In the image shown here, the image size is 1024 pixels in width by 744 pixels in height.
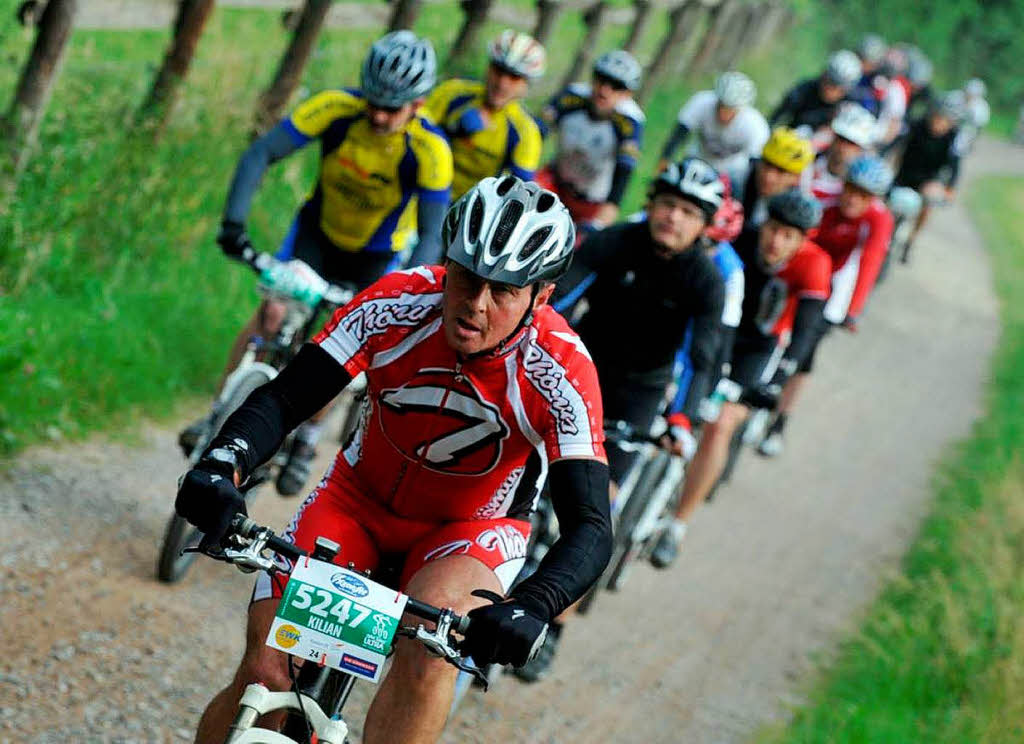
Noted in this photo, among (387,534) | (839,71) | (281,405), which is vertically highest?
(839,71)

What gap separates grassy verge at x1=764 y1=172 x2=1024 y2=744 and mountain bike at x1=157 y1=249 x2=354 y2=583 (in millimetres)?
2966

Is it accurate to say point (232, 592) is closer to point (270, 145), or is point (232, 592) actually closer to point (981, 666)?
point (270, 145)

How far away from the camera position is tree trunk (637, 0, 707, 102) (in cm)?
2020

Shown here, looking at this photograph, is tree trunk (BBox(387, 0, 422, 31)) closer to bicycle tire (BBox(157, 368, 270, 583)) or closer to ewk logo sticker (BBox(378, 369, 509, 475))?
bicycle tire (BBox(157, 368, 270, 583))

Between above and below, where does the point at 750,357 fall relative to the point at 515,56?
below

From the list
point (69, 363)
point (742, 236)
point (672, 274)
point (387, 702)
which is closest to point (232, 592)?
point (69, 363)

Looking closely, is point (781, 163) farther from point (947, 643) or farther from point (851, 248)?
point (947, 643)

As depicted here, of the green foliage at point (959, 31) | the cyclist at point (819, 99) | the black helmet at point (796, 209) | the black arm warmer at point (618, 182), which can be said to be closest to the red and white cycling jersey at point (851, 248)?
the black arm warmer at point (618, 182)

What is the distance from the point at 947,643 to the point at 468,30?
24.5 ft

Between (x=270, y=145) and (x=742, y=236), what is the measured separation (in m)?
3.21

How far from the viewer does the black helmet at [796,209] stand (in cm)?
868

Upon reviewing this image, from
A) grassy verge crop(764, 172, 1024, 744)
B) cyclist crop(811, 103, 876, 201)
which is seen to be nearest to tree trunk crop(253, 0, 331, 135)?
cyclist crop(811, 103, 876, 201)

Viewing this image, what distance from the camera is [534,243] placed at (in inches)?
166

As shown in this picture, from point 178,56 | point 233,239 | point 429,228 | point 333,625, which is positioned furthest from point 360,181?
point 333,625
